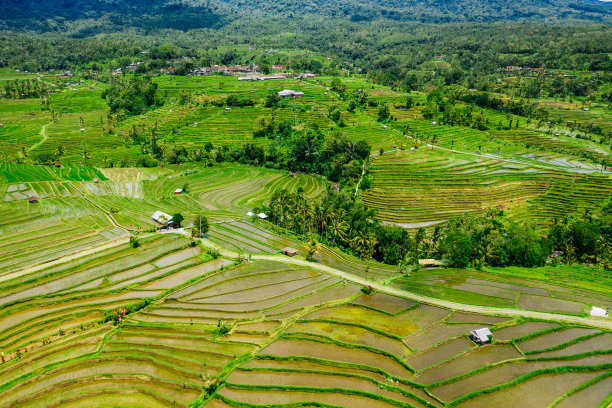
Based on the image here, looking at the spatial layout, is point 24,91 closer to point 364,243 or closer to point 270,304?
point 364,243

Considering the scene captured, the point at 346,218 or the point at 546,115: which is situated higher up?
the point at 546,115

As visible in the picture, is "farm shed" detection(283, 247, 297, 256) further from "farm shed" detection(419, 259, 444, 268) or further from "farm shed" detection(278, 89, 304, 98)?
"farm shed" detection(278, 89, 304, 98)

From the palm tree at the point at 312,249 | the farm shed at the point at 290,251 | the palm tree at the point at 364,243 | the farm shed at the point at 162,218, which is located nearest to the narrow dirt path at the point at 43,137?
the farm shed at the point at 162,218

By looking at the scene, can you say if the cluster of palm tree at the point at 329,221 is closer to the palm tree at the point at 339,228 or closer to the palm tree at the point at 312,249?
the palm tree at the point at 339,228

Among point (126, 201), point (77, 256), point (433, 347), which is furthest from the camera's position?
point (126, 201)

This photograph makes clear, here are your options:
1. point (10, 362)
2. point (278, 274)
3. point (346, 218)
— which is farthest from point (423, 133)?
point (10, 362)

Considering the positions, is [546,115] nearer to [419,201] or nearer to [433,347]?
[419,201]

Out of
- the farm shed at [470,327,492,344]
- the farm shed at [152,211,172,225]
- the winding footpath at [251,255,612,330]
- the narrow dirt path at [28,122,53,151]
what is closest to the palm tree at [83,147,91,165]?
the narrow dirt path at [28,122,53,151]
